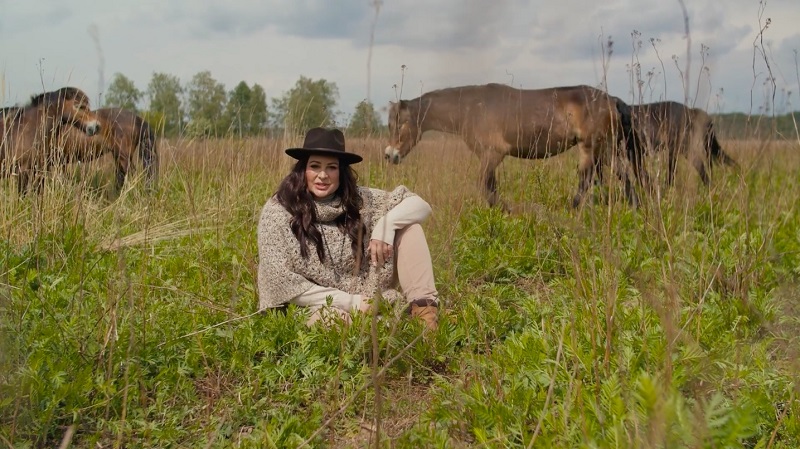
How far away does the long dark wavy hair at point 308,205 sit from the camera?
11.3 ft

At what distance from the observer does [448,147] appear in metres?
6.18

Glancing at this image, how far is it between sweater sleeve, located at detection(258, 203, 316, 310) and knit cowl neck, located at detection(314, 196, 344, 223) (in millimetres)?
177

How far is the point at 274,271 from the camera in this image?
337 cm

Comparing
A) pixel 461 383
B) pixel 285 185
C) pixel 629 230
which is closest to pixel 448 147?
pixel 629 230

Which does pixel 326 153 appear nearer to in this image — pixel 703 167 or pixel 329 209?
pixel 329 209

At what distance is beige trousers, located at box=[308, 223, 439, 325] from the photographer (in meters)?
3.51

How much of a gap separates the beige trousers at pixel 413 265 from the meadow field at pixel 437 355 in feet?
0.74

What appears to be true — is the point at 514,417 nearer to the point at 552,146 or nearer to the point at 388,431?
the point at 388,431

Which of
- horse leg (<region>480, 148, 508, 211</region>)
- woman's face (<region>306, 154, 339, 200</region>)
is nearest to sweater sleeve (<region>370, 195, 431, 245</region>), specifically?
woman's face (<region>306, 154, 339, 200</region>)

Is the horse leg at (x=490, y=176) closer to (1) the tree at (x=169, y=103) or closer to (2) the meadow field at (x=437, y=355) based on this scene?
(2) the meadow field at (x=437, y=355)

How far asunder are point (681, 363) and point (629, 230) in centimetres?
243

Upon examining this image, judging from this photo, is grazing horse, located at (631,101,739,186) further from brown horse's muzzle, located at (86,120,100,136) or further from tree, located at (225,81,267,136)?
brown horse's muzzle, located at (86,120,100,136)

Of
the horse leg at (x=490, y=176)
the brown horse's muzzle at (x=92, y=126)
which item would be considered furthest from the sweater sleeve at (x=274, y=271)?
the brown horse's muzzle at (x=92, y=126)

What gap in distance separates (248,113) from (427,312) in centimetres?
432
